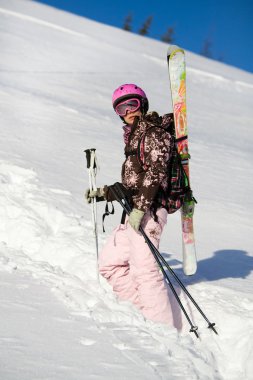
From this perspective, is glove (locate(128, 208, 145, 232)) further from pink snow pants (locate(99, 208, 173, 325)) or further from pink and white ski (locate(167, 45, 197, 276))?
pink and white ski (locate(167, 45, 197, 276))

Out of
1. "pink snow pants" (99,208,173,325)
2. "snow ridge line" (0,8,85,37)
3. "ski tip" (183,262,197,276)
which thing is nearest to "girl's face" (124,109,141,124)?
"pink snow pants" (99,208,173,325)

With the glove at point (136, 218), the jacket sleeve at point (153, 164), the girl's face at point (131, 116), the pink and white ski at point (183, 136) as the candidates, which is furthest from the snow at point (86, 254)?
the girl's face at point (131, 116)

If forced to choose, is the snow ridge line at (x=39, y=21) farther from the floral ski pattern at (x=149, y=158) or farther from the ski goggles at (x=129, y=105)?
the floral ski pattern at (x=149, y=158)

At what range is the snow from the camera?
9.10ft

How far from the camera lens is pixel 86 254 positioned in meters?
4.34

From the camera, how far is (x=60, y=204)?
17.6 ft

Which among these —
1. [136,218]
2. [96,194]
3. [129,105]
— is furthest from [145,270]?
[129,105]

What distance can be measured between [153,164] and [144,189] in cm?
19

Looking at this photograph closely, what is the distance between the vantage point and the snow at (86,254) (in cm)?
277

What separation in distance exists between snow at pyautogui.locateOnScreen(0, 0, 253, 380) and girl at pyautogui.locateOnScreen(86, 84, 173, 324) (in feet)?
0.67

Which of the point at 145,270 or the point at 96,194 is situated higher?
the point at 96,194

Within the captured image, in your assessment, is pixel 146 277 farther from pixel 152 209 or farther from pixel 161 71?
pixel 161 71

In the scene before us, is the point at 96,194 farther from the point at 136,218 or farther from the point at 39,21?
the point at 39,21

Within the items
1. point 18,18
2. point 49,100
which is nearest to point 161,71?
point 18,18
